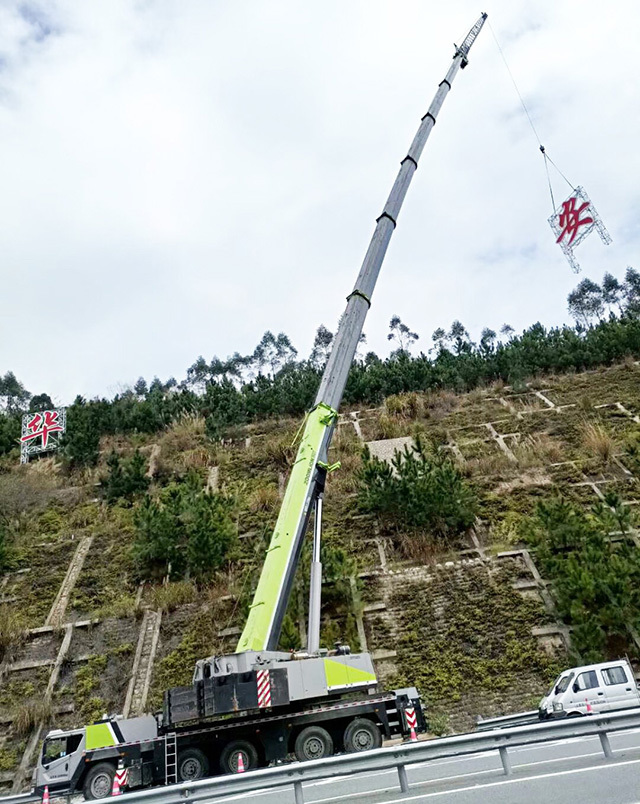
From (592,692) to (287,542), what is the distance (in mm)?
6692

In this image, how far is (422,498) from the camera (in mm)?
19078

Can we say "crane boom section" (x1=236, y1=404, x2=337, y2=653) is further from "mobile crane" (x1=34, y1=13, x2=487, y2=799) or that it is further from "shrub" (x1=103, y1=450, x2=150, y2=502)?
"shrub" (x1=103, y1=450, x2=150, y2=502)

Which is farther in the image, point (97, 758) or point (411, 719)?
point (411, 719)

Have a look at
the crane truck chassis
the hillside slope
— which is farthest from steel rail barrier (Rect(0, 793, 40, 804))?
the hillside slope

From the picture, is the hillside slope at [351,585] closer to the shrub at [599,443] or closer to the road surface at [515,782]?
the shrub at [599,443]

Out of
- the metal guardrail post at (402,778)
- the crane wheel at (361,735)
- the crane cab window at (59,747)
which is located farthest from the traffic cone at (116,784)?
the metal guardrail post at (402,778)

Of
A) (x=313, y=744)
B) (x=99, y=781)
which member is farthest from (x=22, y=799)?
(x=313, y=744)

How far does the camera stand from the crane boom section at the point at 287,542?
11.0m

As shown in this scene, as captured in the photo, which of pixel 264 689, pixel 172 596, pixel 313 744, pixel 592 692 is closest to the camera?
Result: pixel 264 689

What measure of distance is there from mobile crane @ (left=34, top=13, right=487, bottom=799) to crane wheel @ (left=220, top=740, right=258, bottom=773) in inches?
0.6

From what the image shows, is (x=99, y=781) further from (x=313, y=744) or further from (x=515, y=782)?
(x=515, y=782)

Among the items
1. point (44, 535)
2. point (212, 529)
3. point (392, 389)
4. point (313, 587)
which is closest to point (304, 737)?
point (313, 587)

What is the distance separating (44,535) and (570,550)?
17.4 m

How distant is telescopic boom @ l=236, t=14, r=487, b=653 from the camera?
1119 cm
